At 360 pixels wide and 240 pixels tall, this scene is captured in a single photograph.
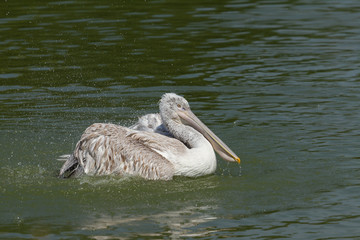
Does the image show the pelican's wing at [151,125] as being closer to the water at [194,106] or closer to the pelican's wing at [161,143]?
the pelican's wing at [161,143]

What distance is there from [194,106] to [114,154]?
307cm

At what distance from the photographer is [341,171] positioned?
Result: 8398 millimetres

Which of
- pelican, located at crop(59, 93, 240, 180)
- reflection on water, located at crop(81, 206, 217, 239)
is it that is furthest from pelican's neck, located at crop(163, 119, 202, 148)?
reflection on water, located at crop(81, 206, 217, 239)

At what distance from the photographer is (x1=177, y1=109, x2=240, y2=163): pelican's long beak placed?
8.61 m

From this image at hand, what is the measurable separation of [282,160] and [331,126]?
1485mm

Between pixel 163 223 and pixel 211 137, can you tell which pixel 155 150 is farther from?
pixel 163 223

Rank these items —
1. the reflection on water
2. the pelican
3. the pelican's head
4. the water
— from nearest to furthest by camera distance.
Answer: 1. the reflection on water
2. the water
3. the pelican
4. the pelican's head

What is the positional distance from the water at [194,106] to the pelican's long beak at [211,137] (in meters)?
0.20

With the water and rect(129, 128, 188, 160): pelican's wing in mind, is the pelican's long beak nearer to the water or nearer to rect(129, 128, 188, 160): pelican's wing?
the water

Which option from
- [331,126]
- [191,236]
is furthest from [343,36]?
[191,236]

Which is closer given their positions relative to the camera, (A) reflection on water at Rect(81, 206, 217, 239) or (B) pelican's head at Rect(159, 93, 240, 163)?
(A) reflection on water at Rect(81, 206, 217, 239)

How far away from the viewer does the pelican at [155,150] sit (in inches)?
330

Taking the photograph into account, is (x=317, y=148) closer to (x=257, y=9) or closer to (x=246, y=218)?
(x=246, y=218)

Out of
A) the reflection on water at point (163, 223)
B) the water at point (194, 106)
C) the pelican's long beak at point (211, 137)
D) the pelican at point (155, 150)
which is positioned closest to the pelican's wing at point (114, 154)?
the pelican at point (155, 150)
